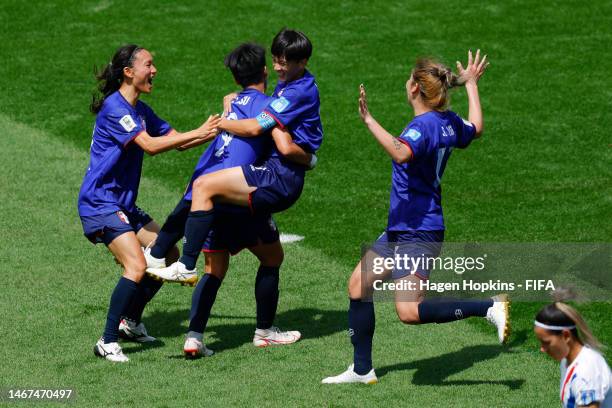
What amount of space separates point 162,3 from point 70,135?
4.88 m

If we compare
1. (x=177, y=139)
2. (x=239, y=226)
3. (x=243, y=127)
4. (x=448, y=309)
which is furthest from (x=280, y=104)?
(x=448, y=309)

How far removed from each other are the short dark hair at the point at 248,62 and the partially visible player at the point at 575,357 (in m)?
3.69

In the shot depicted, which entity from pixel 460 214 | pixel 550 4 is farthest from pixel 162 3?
pixel 460 214

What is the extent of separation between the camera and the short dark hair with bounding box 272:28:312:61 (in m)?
8.69

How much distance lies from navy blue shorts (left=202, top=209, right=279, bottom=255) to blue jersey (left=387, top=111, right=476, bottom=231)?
1347mm

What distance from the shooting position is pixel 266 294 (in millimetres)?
9430

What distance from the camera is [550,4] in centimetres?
1889

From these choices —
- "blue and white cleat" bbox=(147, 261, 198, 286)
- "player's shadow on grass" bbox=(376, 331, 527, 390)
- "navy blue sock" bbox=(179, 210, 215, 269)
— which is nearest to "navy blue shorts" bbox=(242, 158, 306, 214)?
"navy blue sock" bbox=(179, 210, 215, 269)

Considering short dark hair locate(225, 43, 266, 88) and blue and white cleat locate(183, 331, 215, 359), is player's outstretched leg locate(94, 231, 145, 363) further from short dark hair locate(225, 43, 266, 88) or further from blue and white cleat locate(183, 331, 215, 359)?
short dark hair locate(225, 43, 266, 88)

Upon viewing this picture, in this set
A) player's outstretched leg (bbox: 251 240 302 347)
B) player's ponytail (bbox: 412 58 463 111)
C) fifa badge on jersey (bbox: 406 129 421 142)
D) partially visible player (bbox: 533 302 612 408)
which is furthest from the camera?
player's outstretched leg (bbox: 251 240 302 347)

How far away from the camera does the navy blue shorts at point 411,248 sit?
8141 millimetres

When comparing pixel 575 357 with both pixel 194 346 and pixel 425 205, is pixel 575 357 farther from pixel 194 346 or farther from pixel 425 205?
pixel 194 346

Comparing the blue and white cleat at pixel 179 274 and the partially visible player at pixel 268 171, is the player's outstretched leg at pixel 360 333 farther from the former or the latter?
the blue and white cleat at pixel 179 274

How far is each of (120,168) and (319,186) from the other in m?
4.77
